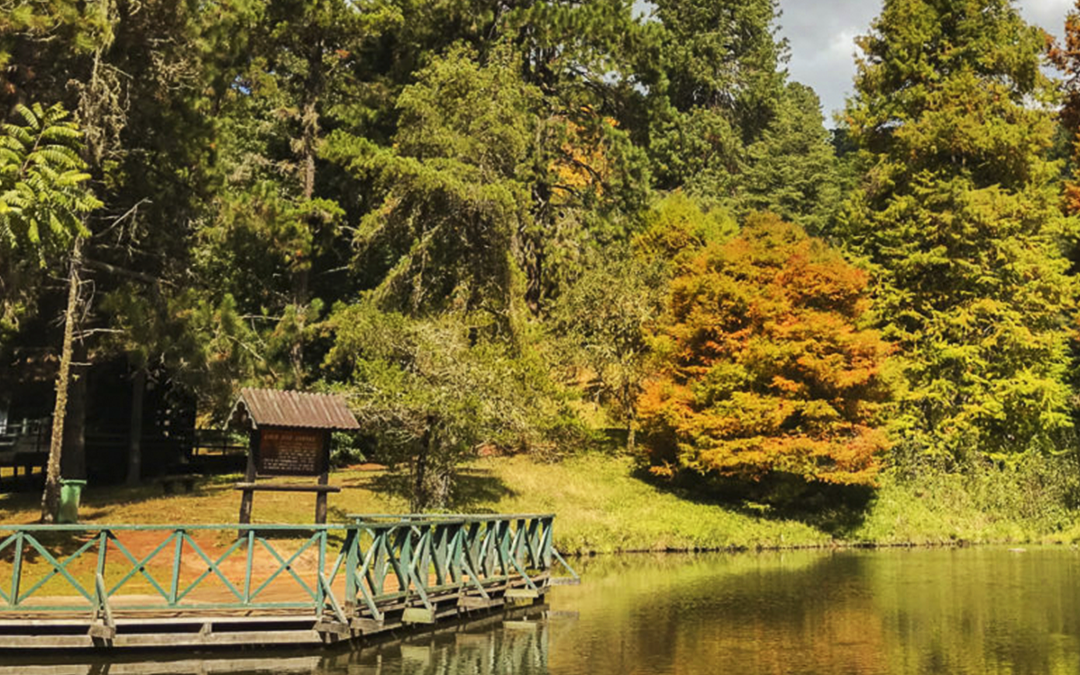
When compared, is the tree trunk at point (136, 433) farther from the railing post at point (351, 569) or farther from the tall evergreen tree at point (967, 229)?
the tall evergreen tree at point (967, 229)

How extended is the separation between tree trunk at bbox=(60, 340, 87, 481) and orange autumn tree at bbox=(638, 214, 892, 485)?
19158 mm

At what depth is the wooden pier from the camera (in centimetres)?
1620

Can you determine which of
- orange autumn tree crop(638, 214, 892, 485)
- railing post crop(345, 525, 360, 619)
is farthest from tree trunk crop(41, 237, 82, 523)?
orange autumn tree crop(638, 214, 892, 485)

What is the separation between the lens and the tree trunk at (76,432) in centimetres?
3028

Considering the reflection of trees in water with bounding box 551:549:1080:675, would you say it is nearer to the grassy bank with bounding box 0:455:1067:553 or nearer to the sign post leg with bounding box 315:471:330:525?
the grassy bank with bounding box 0:455:1067:553

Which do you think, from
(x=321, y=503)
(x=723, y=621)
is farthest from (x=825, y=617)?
(x=321, y=503)

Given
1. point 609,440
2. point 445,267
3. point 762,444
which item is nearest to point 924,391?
point 762,444

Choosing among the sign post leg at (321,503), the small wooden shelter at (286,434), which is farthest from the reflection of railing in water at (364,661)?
the small wooden shelter at (286,434)

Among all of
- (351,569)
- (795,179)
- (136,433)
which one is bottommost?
(351,569)

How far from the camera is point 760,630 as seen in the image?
19703 mm

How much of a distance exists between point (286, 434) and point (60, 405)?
16.4ft

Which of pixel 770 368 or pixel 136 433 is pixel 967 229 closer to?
pixel 770 368

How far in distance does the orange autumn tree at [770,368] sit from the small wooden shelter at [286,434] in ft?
52.6

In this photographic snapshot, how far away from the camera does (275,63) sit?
4050 centimetres
